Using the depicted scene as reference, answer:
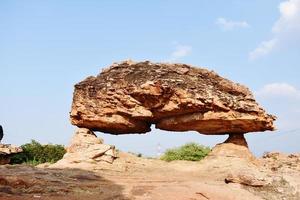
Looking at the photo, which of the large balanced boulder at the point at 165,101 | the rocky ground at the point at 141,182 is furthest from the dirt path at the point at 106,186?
the large balanced boulder at the point at 165,101

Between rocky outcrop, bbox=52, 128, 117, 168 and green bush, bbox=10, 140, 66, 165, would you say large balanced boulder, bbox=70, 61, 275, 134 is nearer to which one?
rocky outcrop, bbox=52, 128, 117, 168

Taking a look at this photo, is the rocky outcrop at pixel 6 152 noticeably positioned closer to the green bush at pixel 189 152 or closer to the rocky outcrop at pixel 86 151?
the rocky outcrop at pixel 86 151

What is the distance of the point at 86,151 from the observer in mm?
14188

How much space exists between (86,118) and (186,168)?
423cm

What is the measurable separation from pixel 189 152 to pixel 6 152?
12.3m

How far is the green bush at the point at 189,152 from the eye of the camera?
26.8m

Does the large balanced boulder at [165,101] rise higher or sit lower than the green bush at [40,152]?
higher

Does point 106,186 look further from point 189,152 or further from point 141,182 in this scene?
point 189,152

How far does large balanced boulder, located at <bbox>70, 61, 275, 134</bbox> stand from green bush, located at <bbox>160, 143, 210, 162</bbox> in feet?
35.8

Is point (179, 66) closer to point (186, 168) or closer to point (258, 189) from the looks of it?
point (186, 168)

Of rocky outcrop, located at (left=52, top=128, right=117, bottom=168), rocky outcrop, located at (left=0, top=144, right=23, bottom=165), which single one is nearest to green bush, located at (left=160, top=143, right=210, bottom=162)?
rocky outcrop, located at (left=0, top=144, right=23, bottom=165)

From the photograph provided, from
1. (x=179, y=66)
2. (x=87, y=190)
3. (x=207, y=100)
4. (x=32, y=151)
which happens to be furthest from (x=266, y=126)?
(x=32, y=151)

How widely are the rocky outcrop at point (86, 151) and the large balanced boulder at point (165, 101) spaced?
0.86 metres

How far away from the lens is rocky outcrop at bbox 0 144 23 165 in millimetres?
20359
